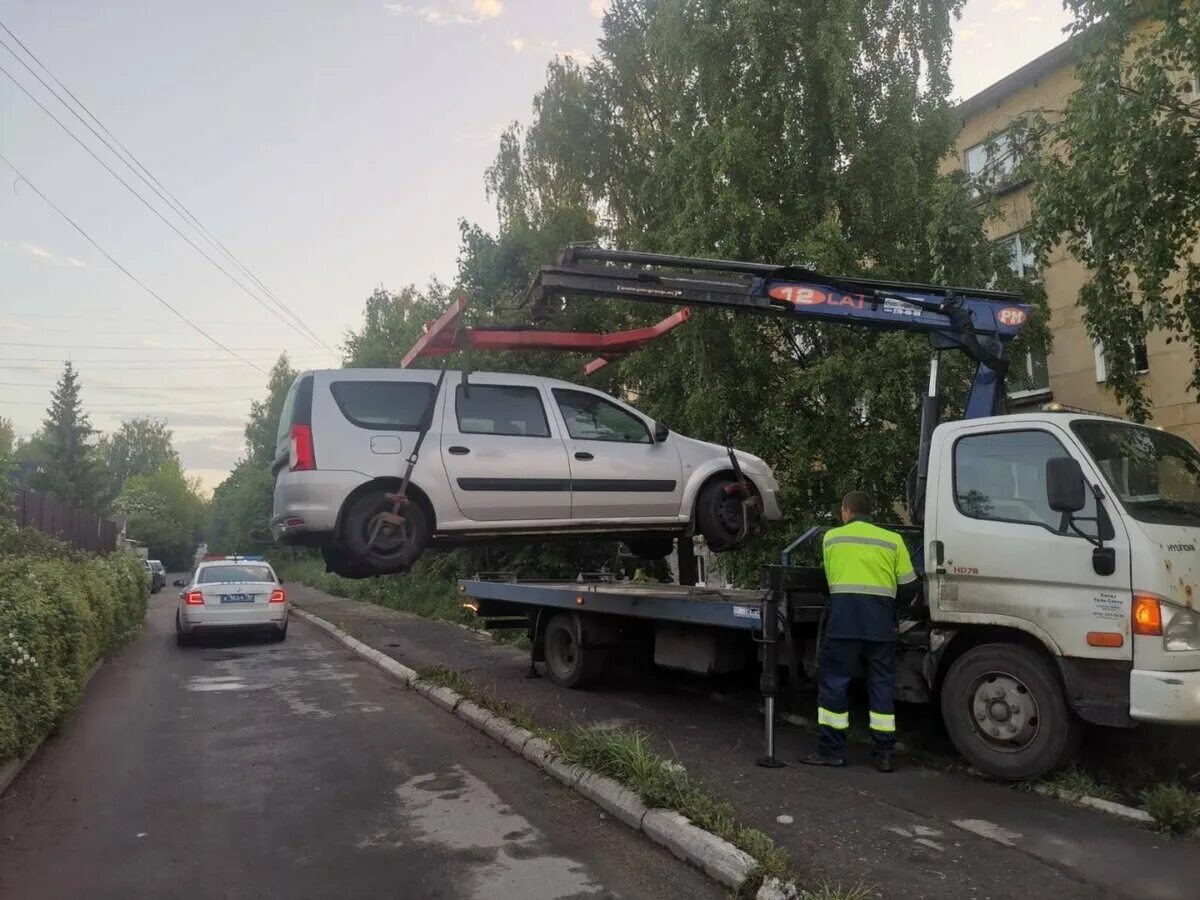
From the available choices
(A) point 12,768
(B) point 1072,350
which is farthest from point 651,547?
(B) point 1072,350

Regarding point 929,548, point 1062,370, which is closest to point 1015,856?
Answer: point 929,548

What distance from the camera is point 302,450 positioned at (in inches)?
240

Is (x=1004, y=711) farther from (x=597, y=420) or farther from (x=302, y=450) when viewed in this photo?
(x=302, y=450)

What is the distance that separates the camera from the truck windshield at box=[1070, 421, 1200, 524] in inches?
216

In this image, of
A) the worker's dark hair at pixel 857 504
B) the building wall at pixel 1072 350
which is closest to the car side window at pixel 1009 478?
the worker's dark hair at pixel 857 504

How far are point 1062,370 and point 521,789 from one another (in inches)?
510

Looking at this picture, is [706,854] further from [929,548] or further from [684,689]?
[684,689]

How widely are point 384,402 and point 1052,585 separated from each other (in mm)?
4443

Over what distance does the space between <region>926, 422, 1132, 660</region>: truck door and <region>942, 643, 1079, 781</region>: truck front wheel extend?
236 millimetres

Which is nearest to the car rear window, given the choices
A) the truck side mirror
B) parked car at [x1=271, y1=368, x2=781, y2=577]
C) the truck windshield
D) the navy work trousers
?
parked car at [x1=271, y1=368, x2=781, y2=577]

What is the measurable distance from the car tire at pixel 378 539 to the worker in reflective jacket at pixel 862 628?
285 centimetres

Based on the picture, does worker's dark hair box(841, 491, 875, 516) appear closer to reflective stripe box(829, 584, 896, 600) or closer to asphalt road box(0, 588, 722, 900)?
reflective stripe box(829, 584, 896, 600)

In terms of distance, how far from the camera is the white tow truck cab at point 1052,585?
5152 millimetres

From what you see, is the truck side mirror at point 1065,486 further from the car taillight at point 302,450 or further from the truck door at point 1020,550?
the car taillight at point 302,450
